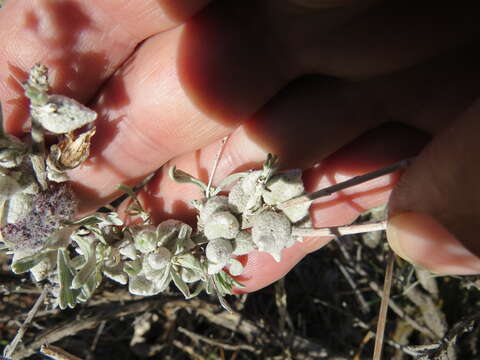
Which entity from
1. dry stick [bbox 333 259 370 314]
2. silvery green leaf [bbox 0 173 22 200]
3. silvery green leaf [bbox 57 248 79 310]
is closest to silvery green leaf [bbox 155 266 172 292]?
silvery green leaf [bbox 57 248 79 310]

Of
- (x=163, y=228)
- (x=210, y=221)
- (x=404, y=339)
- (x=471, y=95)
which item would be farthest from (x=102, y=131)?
(x=404, y=339)

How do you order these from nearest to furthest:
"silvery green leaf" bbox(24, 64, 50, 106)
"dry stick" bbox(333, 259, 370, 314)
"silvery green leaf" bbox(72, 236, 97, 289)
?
"silvery green leaf" bbox(24, 64, 50, 106)
"silvery green leaf" bbox(72, 236, 97, 289)
"dry stick" bbox(333, 259, 370, 314)

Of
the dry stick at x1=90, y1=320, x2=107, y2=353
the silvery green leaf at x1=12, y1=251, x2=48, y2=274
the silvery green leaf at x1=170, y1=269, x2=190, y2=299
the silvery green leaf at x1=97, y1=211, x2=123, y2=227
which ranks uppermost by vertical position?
the silvery green leaf at x1=97, y1=211, x2=123, y2=227

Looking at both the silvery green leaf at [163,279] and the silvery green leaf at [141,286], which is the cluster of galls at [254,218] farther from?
the silvery green leaf at [141,286]

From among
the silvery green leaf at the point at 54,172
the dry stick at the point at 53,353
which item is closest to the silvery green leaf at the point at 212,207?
the silvery green leaf at the point at 54,172

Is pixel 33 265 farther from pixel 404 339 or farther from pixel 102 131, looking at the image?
pixel 404 339

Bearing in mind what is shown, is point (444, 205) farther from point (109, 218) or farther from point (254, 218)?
point (109, 218)

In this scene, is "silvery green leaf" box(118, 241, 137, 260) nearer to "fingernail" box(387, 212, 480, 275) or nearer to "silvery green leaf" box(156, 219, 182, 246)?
"silvery green leaf" box(156, 219, 182, 246)
